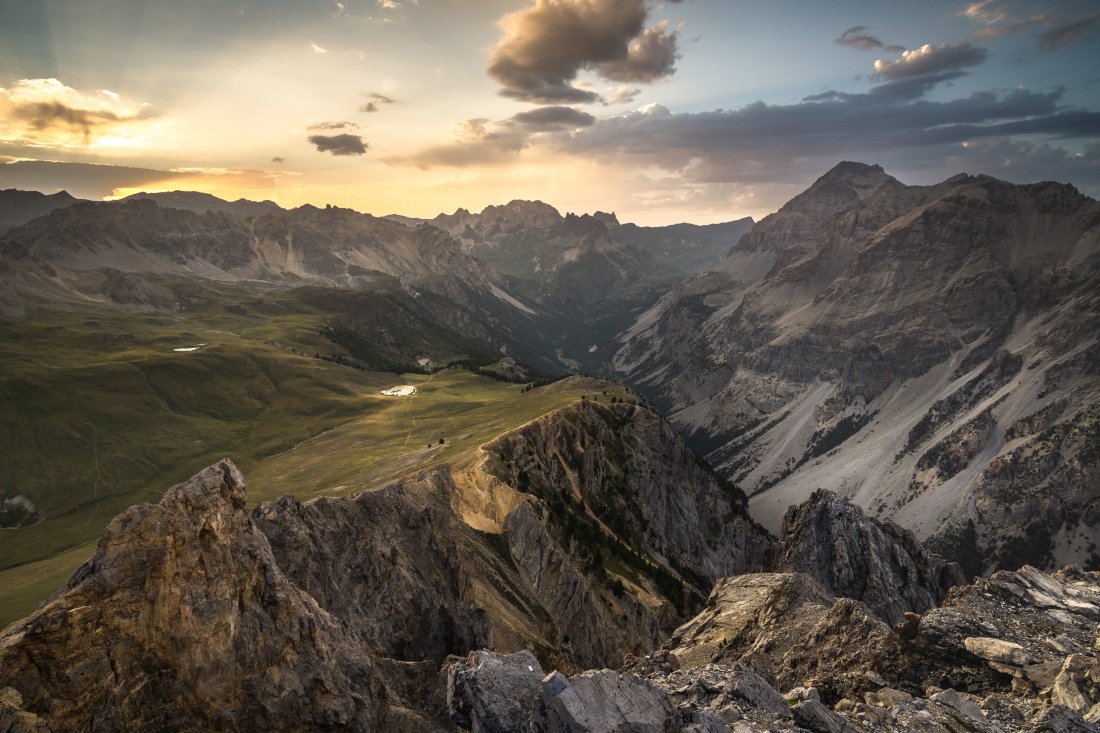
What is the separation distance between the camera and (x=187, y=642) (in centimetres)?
2741

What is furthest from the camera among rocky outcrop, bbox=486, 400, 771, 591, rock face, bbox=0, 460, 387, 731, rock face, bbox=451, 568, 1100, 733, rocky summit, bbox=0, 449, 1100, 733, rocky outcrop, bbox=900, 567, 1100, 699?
rocky outcrop, bbox=486, 400, 771, 591

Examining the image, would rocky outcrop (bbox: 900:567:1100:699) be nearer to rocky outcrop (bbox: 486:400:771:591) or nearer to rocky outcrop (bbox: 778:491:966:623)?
rocky outcrop (bbox: 778:491:966:623)

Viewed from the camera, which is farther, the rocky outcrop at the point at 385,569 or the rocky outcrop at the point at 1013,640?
the rocky outcrop at the point at 385,569

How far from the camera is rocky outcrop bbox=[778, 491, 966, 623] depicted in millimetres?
94000

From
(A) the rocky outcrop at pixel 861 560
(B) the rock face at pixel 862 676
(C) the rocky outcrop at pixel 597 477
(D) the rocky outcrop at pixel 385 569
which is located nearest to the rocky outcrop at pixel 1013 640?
(B) the rock face at pixel 862 676

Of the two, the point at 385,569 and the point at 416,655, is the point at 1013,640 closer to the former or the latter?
the point at 416,655

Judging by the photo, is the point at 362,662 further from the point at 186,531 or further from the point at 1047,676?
the point at 1047,676

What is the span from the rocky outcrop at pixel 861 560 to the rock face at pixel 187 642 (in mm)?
80046

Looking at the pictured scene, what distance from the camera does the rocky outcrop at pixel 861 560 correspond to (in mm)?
94000

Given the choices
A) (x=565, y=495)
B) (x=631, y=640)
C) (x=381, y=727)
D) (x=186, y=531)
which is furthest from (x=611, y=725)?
(x=565, y=495)

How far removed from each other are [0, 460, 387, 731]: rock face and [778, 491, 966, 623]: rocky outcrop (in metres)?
80.0

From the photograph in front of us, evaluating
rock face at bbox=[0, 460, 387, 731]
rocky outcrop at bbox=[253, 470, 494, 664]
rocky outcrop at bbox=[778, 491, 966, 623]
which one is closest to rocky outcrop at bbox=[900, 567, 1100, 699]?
rock face at bbox=[0, 460, 387, 731]

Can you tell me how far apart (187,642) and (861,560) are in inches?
3791

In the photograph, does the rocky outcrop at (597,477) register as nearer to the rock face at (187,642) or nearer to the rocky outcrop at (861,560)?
the rocky outcrop at (861,560)
